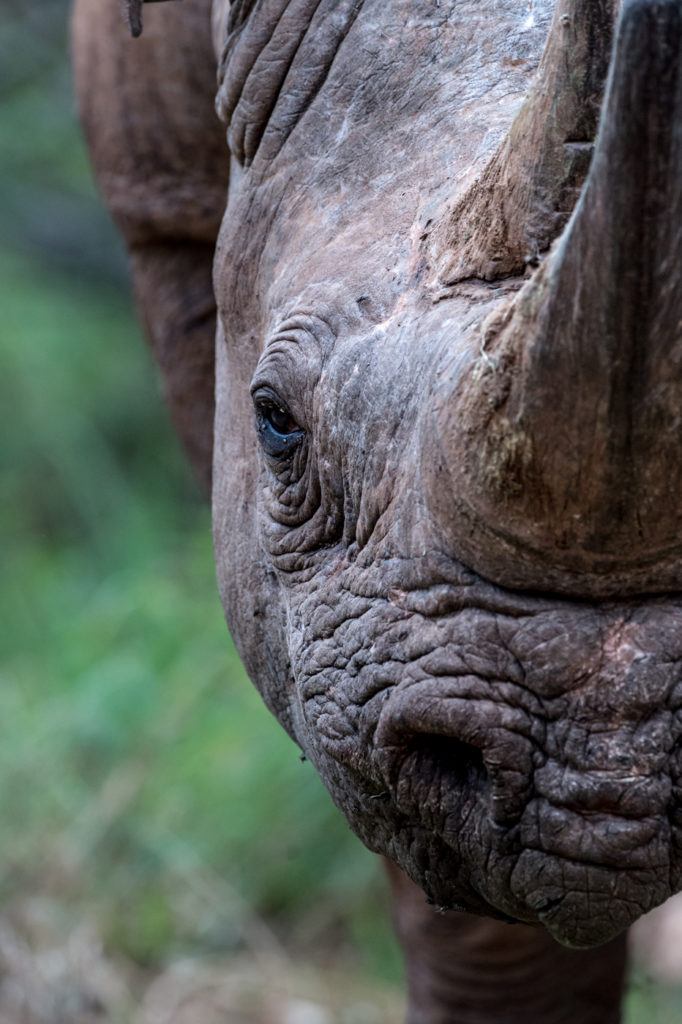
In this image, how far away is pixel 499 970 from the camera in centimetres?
414

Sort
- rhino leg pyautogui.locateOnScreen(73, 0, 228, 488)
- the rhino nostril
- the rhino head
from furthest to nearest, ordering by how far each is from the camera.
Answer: rhino leg pyautogui.locateOnScreen(73, 0, 228, 488)
the rhino nostril
the rhino head

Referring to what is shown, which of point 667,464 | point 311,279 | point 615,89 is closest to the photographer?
point 615,89

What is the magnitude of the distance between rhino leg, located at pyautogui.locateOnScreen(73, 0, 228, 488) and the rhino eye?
171 centimetres

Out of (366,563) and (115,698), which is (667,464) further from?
(115,698)

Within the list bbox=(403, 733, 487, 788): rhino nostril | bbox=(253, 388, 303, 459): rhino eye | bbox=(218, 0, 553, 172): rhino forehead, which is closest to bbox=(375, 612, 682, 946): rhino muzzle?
bbox=(403, 733, 487, 788): rhino nostril

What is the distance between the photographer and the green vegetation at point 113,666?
5.62 metres

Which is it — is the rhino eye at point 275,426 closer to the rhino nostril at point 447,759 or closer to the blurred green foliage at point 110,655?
the rhino nostril at point 447,759

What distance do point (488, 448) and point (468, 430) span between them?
4 centimetres

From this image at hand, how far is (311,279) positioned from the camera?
2.53 metres

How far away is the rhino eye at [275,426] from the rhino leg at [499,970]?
74.3 inches

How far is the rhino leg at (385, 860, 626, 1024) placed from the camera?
4098 mm

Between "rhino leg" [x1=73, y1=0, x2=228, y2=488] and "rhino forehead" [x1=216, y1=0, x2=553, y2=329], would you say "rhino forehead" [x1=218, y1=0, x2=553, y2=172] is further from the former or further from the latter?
"rhino leg" [x1=73, y1=0, x2=228, y2=488]

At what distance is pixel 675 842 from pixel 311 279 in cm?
104

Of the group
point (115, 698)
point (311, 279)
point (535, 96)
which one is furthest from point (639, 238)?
point (115, 698)
